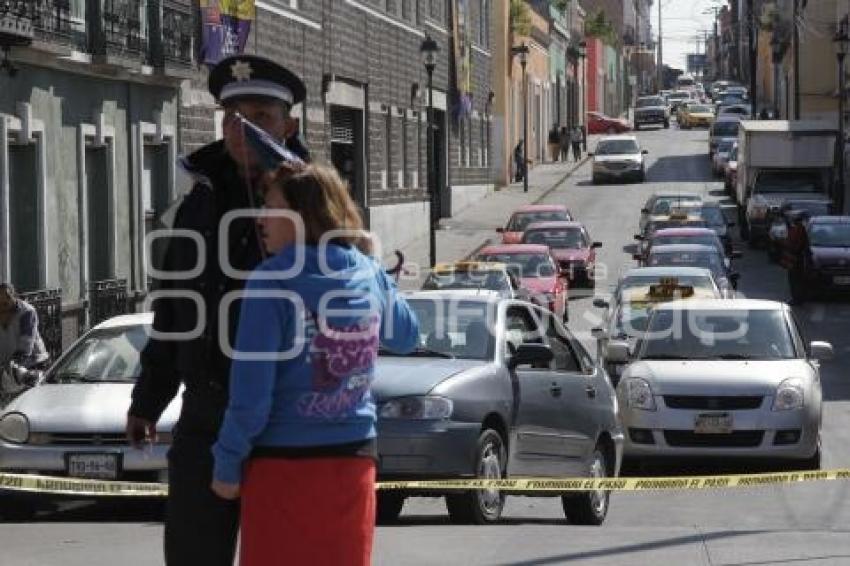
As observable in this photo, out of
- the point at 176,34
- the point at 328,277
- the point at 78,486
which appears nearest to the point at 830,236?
the point at 176,34

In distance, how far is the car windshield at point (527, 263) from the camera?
33.1 m

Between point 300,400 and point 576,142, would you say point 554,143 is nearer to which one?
point 576,142

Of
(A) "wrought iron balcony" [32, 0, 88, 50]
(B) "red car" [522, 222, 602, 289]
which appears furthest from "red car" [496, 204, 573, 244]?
(A) "wrought iron balcony" [32, 0, 88, 50]

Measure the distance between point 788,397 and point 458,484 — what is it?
17.7ft

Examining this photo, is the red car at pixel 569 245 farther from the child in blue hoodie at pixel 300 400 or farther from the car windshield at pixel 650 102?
the car windshield at pixel 650 102

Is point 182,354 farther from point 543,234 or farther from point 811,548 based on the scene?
point 543,234

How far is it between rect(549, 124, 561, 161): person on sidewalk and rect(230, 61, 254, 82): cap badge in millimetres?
78958

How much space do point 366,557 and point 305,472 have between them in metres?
0.33

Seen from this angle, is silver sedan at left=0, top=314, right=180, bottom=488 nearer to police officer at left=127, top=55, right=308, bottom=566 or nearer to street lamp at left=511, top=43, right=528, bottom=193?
police officer at left=127, top=55, right=308, bottom=566

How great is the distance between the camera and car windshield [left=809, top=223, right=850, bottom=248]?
3647 centimetres

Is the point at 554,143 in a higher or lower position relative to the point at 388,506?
higher

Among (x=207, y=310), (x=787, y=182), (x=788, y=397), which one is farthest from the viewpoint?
(x=787, y=182)

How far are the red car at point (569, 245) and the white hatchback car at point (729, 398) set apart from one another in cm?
2063

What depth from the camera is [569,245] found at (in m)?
39.4
